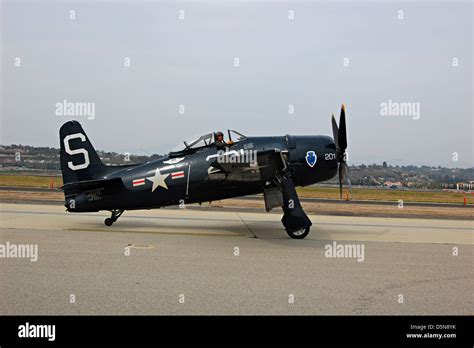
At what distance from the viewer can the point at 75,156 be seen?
14.4 metres

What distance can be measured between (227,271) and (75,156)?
Result: 25.7 feet

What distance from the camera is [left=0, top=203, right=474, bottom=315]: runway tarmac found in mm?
6434

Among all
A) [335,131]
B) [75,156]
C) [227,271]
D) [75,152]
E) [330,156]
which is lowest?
[227,271]

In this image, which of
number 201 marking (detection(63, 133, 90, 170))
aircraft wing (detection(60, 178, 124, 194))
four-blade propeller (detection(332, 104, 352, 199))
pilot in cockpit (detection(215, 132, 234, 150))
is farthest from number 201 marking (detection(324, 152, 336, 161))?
number 201 marking (detection(63, 133, 90, 170))

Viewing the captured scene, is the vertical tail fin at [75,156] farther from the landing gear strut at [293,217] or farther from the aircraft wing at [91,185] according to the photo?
the landing gear strut at [293,217]

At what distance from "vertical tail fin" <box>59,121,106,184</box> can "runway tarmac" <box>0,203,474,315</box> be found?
5.55ft

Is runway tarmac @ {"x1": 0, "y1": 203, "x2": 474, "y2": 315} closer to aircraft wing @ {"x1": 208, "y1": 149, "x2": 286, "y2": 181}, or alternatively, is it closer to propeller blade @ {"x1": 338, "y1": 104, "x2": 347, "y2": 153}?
aircraft wing @ {"x1": 208, "y1": 149, "x2": 286, "y2": 181}

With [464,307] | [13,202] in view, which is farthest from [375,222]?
[13,202]

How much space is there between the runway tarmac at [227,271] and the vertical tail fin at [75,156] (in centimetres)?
169

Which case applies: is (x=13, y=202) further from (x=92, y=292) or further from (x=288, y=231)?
(x=92, y=292)

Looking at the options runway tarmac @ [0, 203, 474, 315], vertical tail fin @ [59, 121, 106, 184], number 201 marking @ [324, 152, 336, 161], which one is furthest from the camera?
vertical tail fin @ [59, 121, 106, 184]

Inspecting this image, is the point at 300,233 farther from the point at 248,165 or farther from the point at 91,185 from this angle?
the point at 91,185

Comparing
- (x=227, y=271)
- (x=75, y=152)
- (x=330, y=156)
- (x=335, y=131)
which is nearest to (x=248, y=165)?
(x=330, y=156)
